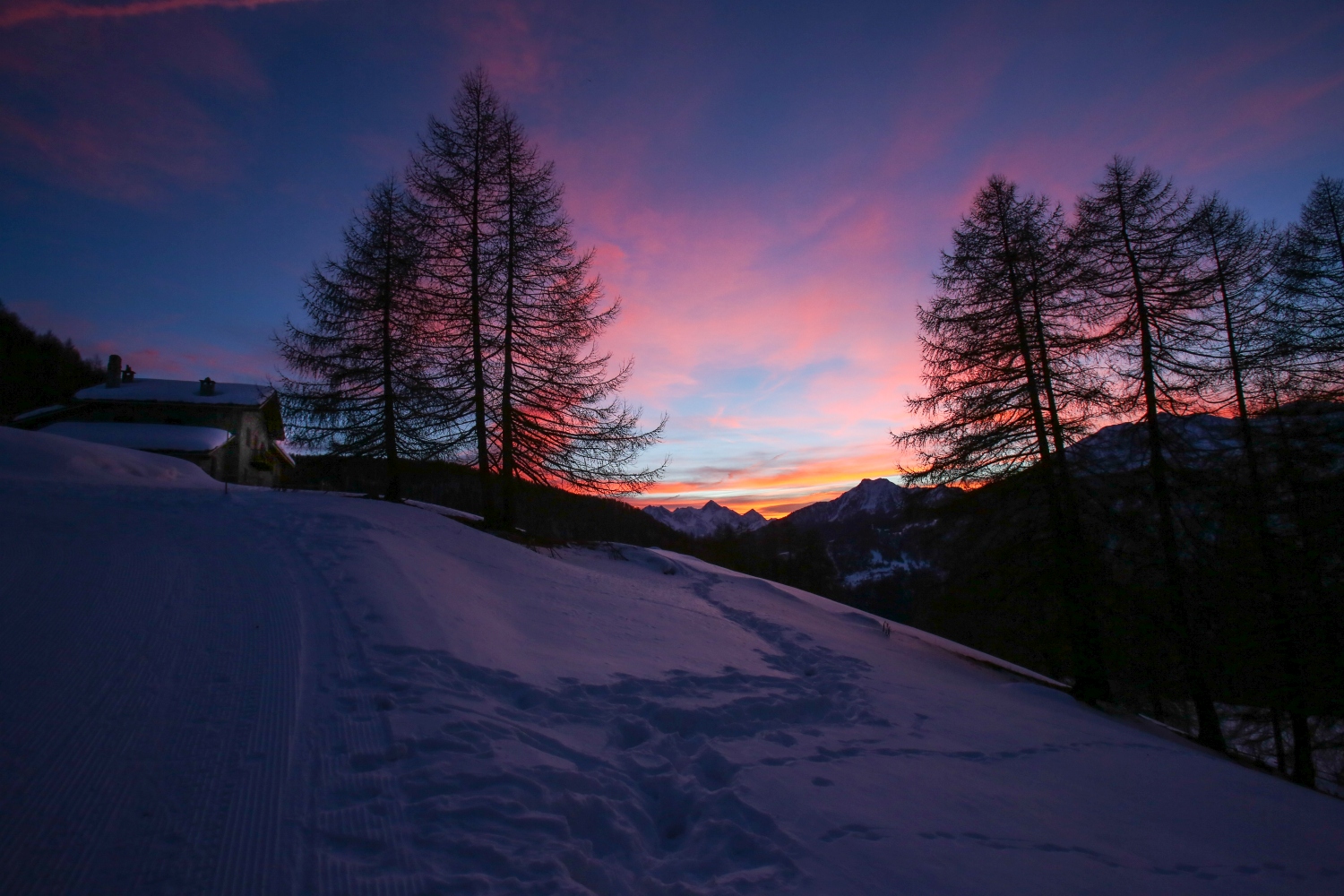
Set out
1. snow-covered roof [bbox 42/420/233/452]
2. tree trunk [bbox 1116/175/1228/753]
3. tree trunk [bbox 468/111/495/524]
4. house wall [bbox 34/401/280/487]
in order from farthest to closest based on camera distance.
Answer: house wall [bbox 34/401/280/487] < snow-covered roof [bbox 42/420/233/452] < tree trunk [bbox 468/111/495/524] < tree trunk [bbox 1116/175/1228/753]

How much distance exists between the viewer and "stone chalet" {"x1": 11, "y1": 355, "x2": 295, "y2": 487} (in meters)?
25.6

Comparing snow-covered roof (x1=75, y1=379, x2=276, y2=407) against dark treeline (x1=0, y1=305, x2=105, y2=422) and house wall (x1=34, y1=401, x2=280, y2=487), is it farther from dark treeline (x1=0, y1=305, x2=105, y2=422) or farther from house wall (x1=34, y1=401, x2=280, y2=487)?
dark treeline (x1=0, y1=305, x2=105, y2=422)

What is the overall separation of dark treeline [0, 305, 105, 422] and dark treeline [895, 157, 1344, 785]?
57.3 metres

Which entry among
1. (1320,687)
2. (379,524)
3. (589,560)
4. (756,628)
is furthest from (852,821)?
(1320,687)

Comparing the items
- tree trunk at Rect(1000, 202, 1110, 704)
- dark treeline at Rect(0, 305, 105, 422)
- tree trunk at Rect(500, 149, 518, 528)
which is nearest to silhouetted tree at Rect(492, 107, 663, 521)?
tree trunk at Rect(500, 149, 518, 528)

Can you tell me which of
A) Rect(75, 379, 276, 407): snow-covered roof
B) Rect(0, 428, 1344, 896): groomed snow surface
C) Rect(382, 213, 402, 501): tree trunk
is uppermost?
Rect(75, 379, 276, 407): snow-covered roof

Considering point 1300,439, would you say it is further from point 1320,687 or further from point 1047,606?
point 1047,606

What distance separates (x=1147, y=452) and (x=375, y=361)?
19.3 m

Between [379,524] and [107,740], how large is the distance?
6611 millimetres

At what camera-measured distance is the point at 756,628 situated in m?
10.5

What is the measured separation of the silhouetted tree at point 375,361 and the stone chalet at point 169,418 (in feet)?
55.4

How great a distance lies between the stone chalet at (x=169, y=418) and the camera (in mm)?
25578

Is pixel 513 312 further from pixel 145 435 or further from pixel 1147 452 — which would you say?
pixel 145 435

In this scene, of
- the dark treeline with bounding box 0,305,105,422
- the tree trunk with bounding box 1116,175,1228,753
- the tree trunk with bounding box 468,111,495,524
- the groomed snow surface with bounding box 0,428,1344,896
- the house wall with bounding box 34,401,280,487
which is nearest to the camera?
the groomed snow surface with bounding box 0,428,1344,896
